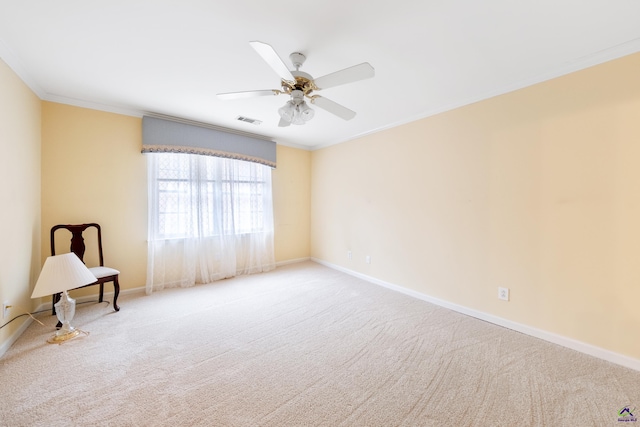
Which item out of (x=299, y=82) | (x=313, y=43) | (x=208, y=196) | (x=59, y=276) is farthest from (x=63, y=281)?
(x=313, y=43)

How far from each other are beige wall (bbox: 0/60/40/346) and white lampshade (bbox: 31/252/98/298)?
1.01 feet

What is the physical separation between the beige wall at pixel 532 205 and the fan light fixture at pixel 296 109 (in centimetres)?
184

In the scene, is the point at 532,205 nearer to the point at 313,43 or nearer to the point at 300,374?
the point at 313,43

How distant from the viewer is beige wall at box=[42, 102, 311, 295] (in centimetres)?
278

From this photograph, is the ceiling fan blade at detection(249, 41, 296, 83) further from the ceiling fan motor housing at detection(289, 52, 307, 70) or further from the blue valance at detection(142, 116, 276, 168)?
the blue valance at detection(142, 116, 276, 168)

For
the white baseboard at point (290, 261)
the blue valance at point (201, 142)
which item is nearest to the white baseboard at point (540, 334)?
the white baseboard at point (290, 261)

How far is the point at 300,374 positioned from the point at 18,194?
3.04 metres

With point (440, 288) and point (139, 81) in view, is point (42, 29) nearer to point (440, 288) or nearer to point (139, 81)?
point (139, 81)

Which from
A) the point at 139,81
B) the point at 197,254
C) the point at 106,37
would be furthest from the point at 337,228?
the point at 106,37

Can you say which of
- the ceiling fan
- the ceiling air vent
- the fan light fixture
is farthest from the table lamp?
the ceiling air vent

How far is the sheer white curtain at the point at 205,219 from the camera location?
3.41m

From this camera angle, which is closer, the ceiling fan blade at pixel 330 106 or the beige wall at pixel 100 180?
the ceiling fan blade at pixel 330 106

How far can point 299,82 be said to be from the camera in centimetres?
185

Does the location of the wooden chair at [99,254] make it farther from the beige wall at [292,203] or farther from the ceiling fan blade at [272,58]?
the ceiling fan blade at [272,58]
